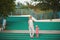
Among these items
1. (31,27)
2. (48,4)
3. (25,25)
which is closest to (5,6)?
(48,4)

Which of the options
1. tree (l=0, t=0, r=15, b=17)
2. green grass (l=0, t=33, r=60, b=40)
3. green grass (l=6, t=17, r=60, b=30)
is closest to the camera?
tree (l=0, t=0, r=15, b=17)

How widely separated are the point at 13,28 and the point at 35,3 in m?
2.18

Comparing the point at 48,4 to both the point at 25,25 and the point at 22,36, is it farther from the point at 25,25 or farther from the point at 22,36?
the point at 25,25

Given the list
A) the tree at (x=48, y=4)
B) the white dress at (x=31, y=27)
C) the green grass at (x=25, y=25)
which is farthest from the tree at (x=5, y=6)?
the green grass at (x=25, y=25)

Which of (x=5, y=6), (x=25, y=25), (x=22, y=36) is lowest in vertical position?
(x=22, y=36)

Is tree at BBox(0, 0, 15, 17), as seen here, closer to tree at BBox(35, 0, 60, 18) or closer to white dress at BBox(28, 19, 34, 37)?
tree at BBox(35, 0, 60, 18)

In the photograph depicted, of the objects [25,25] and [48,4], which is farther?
[25,25]

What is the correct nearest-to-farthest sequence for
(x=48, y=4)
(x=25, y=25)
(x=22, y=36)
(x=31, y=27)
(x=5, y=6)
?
(x=5, y=6) < (x=48, y=4) < (x=31, y=27) < (x=22, y=36) < (x=25, y=25)

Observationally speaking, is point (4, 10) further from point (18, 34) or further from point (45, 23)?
point (45, 23)

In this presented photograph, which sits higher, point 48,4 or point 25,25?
point 48,4

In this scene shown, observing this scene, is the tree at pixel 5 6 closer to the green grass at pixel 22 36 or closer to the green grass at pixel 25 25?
the green grass at pixel 22 36

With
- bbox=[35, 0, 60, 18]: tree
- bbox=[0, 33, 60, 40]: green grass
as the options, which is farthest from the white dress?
bbox=[35, 0, 60, 18]: tree

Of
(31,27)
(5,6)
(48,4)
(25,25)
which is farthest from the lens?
(25,25)

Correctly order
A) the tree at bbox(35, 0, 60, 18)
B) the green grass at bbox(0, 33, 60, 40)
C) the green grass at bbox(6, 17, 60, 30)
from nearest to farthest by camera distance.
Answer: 1. the tree at bbox(35, 0, 60, 18)
2. the green grass at bbox(0, 33, 60, 40)
3. the green grass at bbox(6, 17, 60, 30)
